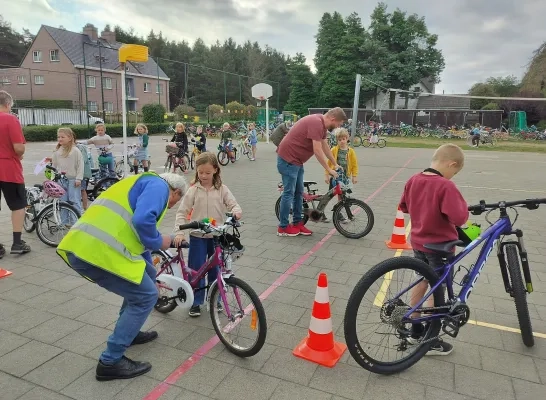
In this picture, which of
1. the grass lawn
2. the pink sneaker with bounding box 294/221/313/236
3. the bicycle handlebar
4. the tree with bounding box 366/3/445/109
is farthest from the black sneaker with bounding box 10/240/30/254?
the tree with bounding box 366/3/445/109

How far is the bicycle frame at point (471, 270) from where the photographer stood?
2.74 meters

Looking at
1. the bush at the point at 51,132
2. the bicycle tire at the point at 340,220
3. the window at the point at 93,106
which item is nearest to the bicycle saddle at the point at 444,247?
the bicycle tire at the point at 340,220

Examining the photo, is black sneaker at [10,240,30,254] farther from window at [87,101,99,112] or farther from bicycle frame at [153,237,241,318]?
window at [87,101,99,112]

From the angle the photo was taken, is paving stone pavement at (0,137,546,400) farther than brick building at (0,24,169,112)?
No

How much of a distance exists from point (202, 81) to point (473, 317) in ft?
141

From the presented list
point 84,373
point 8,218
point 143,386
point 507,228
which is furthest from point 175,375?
point 8,218

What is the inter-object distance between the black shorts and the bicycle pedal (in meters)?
4.83

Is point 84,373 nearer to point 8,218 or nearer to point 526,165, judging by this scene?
point 8,218

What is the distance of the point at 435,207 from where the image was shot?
2.76m

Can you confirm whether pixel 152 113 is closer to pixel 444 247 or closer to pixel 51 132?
pixel 51 132

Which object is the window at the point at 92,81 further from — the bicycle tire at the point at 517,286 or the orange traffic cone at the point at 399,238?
the bicycle tire at the point at 517,286

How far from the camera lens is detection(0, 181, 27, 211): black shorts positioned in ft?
16.1

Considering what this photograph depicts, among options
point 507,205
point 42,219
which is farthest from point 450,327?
point 42,219

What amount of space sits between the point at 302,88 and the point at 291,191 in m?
50.8
